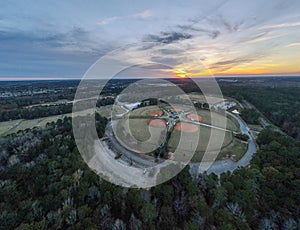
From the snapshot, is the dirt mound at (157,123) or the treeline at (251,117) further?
the treeline at (251,117)

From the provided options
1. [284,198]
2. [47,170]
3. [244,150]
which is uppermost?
[47,170]

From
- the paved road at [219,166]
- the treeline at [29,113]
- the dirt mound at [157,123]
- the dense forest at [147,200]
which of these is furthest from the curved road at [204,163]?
the treeline at [29,113]

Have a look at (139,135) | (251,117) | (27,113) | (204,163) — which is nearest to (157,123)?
(139,135)

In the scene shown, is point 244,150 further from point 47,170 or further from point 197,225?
point 47,170

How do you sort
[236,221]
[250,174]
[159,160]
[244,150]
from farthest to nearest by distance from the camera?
[244,150], [159,160], [250,174], [236,221]

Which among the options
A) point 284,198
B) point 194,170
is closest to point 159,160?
point 194,170

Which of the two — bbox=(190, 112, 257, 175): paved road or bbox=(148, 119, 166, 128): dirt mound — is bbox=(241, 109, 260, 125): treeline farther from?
bbox=(148, 119, 166, 128): dirt mound

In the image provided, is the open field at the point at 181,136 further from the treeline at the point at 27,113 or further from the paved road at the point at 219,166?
the treeline at the point at 27,113

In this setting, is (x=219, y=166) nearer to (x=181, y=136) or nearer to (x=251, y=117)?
(x=181, y=136)
